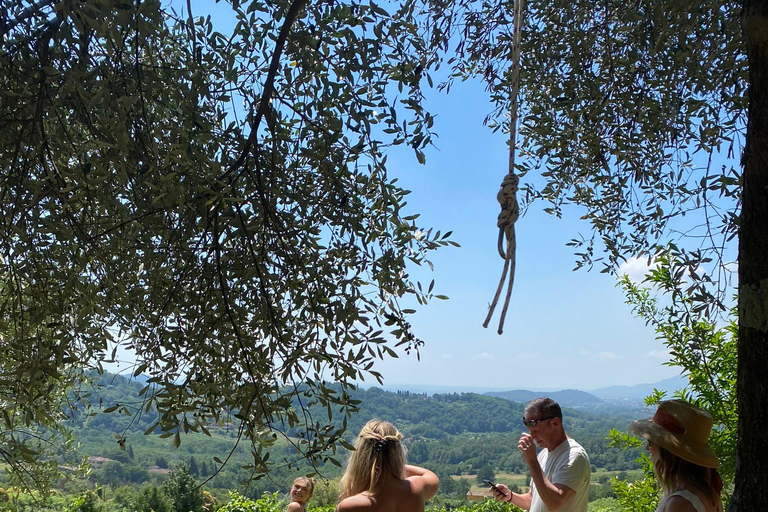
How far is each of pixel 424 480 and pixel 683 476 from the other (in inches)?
50.2

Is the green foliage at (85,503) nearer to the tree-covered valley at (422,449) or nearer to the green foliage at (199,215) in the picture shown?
the tree-covered valley at (422,449)

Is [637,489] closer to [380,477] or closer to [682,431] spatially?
[682,431]

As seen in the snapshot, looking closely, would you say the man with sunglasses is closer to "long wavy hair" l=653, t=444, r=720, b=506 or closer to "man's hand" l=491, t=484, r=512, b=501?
"man's hand" l=491, t=484, r=512, b=501

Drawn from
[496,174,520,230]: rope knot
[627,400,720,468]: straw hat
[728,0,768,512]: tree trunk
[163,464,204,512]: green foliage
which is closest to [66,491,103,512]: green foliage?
[163,464,204,512]: green foliage

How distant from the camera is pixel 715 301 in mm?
3072

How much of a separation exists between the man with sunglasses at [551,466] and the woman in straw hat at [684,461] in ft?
2.76

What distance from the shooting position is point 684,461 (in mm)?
2539

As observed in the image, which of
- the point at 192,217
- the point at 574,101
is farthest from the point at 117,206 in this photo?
the point at 574,101

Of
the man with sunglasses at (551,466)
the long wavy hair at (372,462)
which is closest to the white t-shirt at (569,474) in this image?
the man with sunglasses at (551,466)

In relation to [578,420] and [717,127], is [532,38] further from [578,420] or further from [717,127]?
[578,420]

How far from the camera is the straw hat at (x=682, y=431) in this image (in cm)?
251

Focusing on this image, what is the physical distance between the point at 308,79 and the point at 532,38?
1691 mm

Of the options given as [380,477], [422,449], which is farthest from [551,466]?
[422,449]

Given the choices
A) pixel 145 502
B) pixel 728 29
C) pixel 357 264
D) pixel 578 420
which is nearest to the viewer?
pixel 357 264
